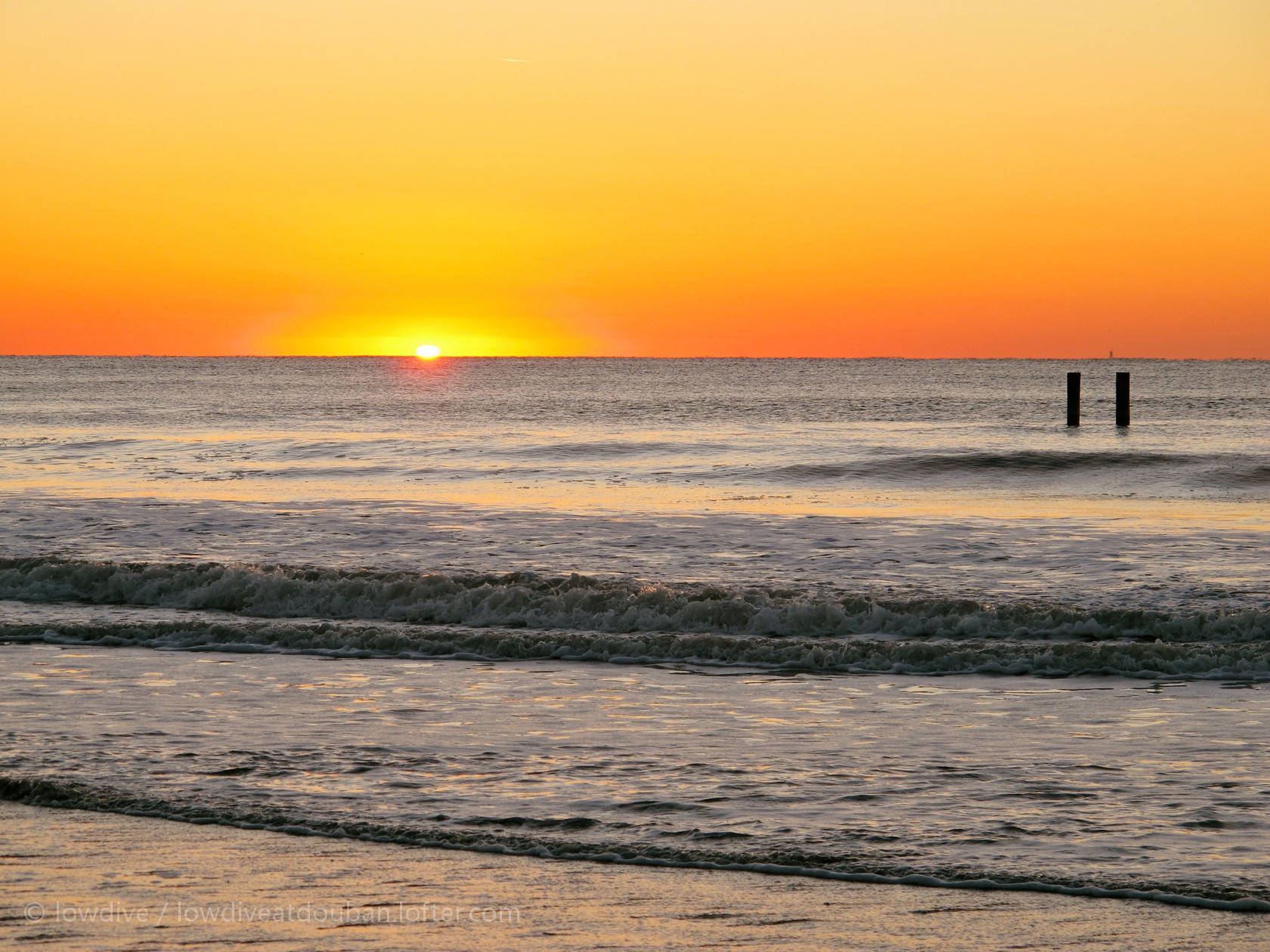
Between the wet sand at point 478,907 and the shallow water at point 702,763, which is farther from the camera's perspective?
the shallow water at point 702,763

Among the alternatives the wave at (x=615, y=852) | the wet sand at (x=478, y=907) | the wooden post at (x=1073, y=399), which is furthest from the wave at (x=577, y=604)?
→ the wooden post at (x=1073, y=399)

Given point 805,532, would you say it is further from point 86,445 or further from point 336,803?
point 86,445

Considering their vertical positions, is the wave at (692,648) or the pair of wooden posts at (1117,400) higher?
the pair of wooden posts at (1117,400)

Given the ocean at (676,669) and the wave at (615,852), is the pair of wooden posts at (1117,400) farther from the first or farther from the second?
the wave at (615,852)

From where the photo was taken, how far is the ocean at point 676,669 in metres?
5.86

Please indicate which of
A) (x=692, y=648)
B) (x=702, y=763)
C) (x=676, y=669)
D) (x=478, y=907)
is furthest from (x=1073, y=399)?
(x=478, y=907)

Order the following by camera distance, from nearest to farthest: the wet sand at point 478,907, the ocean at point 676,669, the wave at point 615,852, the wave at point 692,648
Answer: the wet sand at point 478,907, the wave at point 615,852, the ocean at point 676,669, the wave at point 692,648

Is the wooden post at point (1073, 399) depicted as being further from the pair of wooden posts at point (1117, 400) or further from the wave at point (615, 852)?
the wave at point (615, 852)

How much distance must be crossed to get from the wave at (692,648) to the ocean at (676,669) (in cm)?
4

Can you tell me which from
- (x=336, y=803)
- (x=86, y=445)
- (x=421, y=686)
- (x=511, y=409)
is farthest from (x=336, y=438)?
(x=336, y=803)

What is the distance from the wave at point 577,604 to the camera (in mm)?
11359

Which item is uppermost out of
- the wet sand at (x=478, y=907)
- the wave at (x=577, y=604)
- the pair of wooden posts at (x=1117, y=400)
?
Answer: the pair of wooden posts at (x=1117, y=400)

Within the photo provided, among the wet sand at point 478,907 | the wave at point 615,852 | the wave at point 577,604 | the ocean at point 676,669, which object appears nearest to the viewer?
the wet sand at point 478,907

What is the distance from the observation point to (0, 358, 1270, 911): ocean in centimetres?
586
